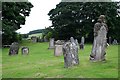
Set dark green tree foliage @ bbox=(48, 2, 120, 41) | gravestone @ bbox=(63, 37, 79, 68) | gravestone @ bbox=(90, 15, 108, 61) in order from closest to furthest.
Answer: gravestone @ bbox=(63, 37, 79, 68)
gravestone @ bbox=(90, 15, 108, 61)
dark green tree foliage @ bbox=(48, 2, 120, 41)

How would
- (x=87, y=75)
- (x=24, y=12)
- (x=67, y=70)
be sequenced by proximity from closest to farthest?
(x=87, y=75) → (x=67, y=70) → (x=24, y=12)

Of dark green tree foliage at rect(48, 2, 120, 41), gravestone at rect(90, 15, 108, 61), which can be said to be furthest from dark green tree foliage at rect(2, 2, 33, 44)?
gravestone at rect(90, 15, 108, 61)

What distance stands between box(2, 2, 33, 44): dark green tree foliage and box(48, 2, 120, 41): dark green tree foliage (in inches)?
311

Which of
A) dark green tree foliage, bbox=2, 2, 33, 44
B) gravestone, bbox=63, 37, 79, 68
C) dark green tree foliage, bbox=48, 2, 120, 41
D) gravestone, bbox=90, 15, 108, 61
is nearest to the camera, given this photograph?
gravestone, bbox=63, 37, 79, 68

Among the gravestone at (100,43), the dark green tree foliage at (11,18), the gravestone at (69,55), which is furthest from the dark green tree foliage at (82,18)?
the gravestone at (69,55)

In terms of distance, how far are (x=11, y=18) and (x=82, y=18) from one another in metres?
15.2

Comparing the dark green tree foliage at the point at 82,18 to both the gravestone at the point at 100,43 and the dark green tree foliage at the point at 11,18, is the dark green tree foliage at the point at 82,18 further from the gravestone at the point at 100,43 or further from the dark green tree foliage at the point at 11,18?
the gravestone at the point at 100,43

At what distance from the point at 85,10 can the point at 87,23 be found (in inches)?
93.6

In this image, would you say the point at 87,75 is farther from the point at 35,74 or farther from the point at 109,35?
the point at 109,35

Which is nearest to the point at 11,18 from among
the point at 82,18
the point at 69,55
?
the point at 82,18

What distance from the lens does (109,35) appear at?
55.0 m

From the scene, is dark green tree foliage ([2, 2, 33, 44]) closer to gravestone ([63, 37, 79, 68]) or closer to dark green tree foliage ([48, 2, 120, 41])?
dark green tree foliage ([48, 2, 120, 41])

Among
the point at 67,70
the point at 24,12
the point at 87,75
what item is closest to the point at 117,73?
the point at 87,75

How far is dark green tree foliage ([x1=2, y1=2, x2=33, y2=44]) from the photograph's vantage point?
4066 cm
